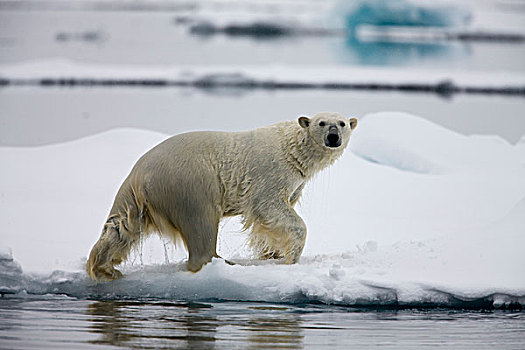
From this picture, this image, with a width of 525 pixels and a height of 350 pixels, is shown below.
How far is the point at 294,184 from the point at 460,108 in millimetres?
6116

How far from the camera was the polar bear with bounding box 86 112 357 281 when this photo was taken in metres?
4.17

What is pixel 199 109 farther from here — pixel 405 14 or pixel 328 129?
pixel 328 129

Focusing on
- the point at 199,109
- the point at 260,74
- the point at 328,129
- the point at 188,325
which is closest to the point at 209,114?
the point at 199,109

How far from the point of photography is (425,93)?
1072 centimetres

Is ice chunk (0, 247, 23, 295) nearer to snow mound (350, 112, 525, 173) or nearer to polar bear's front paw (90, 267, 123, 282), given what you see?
polar bear's front paw (90, 267, 123, 282)

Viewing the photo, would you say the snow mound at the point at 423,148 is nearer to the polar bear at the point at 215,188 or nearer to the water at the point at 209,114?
the water at the point at 209,114

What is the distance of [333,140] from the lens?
4262 millimetres

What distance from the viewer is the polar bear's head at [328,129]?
14.0 ft

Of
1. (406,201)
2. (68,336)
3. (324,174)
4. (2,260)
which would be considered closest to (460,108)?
(324,174)

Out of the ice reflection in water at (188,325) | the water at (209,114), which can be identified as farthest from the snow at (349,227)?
the ice reflection in water at (188,325)

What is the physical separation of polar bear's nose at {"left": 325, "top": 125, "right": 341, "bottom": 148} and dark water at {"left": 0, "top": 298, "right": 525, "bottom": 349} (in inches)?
39.7

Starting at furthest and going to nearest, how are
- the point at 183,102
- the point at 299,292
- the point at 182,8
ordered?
the point at 182,8
the point at 183,102
the point at 299,292

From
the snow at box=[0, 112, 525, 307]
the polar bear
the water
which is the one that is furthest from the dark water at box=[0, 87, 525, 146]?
the polar bear

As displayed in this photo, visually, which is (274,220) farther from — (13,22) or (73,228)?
(13,22)
